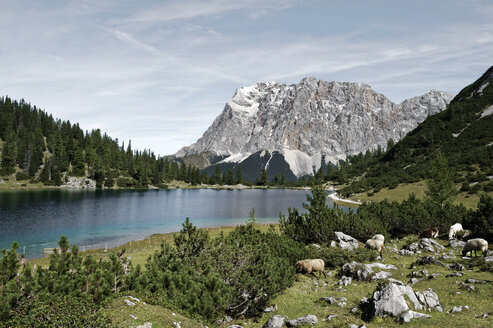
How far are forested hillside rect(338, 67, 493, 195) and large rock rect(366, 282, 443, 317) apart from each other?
93.4 metres

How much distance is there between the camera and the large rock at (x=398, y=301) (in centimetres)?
1702

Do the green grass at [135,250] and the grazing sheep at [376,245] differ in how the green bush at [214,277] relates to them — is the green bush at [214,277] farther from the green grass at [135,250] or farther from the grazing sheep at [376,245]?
the green grass at [135,250]

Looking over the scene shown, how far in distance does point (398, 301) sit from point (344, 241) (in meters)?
20.7

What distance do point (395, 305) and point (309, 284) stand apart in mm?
9202

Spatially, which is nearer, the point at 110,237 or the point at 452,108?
Answer: the point at 110,237

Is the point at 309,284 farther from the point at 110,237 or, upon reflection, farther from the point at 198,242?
the point at 110,237

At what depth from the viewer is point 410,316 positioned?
1639cm

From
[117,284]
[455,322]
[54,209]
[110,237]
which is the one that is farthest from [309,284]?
[54,209]

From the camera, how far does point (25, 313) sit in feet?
34.4

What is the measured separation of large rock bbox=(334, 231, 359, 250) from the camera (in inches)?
1399

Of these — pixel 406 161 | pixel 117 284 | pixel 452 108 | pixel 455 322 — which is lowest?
pixel 455 322

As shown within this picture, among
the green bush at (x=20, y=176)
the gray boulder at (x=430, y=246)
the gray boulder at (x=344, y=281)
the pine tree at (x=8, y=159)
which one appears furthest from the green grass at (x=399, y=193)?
the pine tree at (x=8, y=159)

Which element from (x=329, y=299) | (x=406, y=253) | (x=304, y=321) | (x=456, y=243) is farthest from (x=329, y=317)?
(x=456, y=243)

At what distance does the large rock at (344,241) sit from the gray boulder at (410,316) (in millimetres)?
18687
